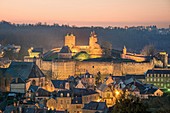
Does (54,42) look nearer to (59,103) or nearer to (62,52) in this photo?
(62,52)

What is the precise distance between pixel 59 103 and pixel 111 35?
7912cm

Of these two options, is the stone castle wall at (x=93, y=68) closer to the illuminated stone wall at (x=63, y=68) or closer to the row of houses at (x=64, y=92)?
the illuminated stone wall at (x=63, y=68)

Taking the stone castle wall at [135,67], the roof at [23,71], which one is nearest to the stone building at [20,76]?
the roof at [23,71]

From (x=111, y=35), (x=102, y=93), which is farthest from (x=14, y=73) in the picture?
(x=111, y=35)

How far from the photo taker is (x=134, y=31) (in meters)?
110

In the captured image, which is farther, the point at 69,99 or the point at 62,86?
the point at 62,86

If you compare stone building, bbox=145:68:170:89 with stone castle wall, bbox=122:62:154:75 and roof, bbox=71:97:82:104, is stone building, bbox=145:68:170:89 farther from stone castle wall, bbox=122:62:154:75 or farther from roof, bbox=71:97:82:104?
roof, bbox=71:97:82:104

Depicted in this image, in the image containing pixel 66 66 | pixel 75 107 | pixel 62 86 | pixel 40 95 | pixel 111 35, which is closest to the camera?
pixel 75 107

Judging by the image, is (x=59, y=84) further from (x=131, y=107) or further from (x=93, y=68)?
(x=131, y=107)

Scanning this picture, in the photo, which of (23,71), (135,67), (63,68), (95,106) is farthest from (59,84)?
(135,67)

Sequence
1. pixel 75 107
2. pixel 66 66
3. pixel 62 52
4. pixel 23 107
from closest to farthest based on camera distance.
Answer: pixel 23 107 < pixel 75 107 < pixel 66 66 < pixel 62 52

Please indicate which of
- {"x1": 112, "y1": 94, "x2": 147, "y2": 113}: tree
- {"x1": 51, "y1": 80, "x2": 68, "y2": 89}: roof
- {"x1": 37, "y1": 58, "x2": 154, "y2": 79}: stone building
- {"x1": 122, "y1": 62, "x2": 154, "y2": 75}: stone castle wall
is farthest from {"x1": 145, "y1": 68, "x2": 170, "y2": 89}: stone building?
{"x1": 112, "y1": 94, "x2": 147, "y2": 113}: tree

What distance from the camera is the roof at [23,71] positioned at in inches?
1325

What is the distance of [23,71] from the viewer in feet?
113
